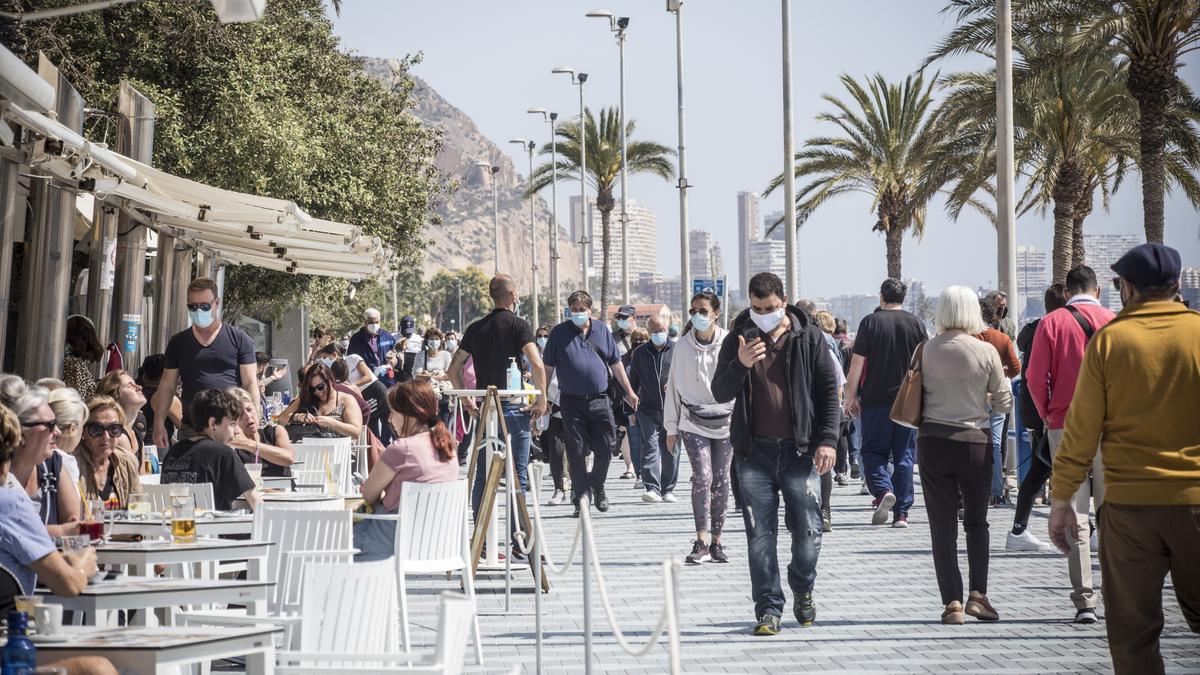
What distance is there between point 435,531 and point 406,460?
674 mm

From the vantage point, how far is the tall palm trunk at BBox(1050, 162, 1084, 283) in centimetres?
Result: 3114

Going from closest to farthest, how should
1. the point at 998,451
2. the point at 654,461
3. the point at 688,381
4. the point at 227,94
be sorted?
the point at 688,381, the point at 998,451, the point at 654,461, the point at 227,94

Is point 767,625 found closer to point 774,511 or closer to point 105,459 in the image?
point 774,511

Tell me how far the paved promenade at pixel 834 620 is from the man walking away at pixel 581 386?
117cm

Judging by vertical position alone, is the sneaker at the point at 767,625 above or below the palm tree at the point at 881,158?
below

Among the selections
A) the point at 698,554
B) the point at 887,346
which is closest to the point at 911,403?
the point at 698,554

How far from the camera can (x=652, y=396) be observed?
56.1 feet

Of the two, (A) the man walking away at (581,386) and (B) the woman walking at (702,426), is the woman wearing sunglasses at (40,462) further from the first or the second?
(A) the man walking away at (581,386)

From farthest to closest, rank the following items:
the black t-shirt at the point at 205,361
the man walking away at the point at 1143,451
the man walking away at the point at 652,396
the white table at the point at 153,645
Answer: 1. the man walking away at the point at 652,396
2. the black t-shirt at the point at 205,361
3. the man walking away at the point at 1143,451
4. the white table at the point at 153,645

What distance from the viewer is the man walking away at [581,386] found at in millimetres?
14430

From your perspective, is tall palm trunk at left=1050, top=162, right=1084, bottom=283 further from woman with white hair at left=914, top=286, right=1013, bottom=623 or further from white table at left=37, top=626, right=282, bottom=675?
white table at left=37, top=626, right=282, bottom=675

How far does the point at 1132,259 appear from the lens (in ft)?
20.0

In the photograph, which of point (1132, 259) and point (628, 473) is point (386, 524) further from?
point (628, 473)

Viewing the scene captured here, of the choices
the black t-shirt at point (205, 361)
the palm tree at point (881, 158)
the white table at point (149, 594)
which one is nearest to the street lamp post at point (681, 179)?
the palm tree at point (881, 158)
